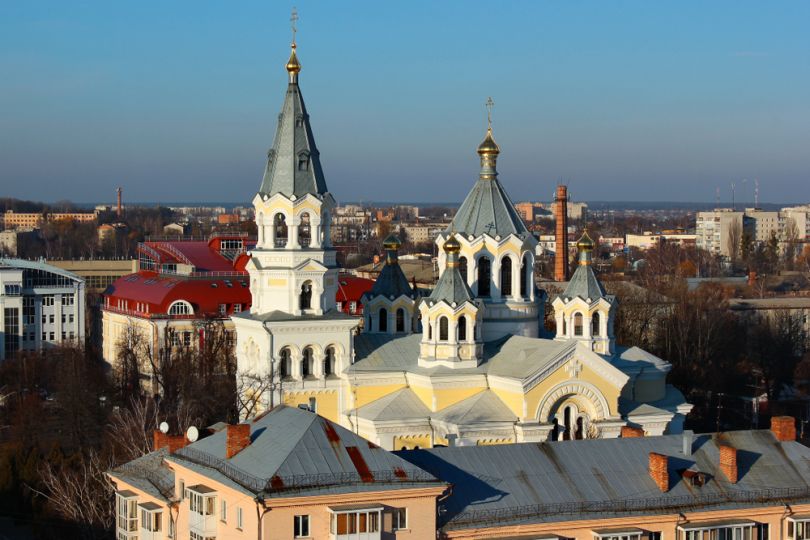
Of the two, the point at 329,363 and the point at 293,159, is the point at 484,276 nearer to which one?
the point at 329,363

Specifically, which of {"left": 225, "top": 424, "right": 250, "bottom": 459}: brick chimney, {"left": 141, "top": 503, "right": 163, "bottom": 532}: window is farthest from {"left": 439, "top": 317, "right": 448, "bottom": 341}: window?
{"left": 225, "top": 424, "right": 250, "bottom": 459}: brick chimney

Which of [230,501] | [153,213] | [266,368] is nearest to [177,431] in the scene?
[266,368]

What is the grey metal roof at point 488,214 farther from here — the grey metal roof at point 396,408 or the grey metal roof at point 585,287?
the grey metal roof at point 396,408

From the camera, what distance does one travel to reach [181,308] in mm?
53281

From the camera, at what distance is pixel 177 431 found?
32250mm

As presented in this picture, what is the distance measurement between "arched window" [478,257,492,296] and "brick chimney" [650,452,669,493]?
11.6 m

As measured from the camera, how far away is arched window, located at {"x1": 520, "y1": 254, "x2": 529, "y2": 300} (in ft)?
111

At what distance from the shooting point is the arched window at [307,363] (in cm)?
3219

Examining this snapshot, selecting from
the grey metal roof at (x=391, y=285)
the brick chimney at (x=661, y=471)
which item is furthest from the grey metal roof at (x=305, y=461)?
the grey metal roof at (x=391, y=285)

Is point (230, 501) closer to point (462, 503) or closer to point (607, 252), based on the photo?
point (462, 503)

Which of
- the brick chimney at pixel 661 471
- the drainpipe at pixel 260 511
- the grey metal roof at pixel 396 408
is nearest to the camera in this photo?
the drainpipe at pixel 260 511

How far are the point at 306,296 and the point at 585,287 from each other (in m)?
6.37

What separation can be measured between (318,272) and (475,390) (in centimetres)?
428

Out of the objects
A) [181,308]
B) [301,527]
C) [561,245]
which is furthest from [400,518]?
[561,245]
